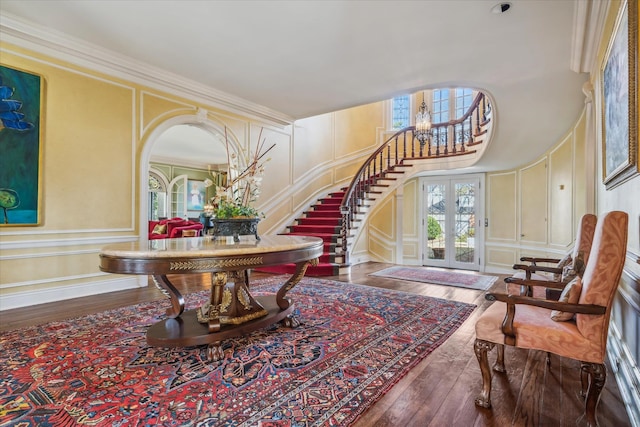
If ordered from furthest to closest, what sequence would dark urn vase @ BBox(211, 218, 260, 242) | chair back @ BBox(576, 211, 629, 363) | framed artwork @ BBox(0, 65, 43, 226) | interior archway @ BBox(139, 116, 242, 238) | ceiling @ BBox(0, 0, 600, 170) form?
interior archway @ BBox(139, 116, 242, 238) < framed artwork @ BBox(0, 65, 43, 226) < ceiling @ BBox(0, 0, 600, 170) < dark urn vase @ BBox(211, 218, 260, 242) < chair back @ BBox(576, 211, 629, 363)

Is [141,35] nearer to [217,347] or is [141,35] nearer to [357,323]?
[217,347]

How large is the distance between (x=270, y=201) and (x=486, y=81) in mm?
4192

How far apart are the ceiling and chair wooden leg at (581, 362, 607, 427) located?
2.91 m

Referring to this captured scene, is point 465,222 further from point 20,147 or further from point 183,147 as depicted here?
point 183,147

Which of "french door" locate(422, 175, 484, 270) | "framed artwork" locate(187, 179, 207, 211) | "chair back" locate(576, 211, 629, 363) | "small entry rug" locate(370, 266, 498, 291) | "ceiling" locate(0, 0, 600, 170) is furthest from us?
"framed artwork" locate(187, 179, 207, 211)

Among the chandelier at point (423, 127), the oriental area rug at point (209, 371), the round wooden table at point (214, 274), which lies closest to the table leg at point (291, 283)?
the round wooden table at point (214, 274)

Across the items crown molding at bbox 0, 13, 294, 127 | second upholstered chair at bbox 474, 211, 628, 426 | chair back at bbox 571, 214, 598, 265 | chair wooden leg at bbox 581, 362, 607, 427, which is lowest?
chair wooden leg at bbox 581, 362, 607, 427

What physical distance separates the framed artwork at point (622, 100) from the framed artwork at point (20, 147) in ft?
16.8

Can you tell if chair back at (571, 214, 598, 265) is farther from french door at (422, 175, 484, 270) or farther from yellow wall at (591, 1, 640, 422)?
french door at (422, 175, 484, 270)

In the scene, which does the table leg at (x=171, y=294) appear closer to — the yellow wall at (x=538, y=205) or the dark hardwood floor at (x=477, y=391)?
the dark hardwood floor at (x=477, y=391)

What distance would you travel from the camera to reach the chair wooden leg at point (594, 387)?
1.51 meters

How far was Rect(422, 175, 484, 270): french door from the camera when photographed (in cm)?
702

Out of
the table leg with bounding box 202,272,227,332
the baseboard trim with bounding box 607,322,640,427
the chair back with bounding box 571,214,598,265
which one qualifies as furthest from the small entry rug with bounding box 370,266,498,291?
the table leg with bounding box 202,272,227,332

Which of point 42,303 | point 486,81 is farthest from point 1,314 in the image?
point 486,81
